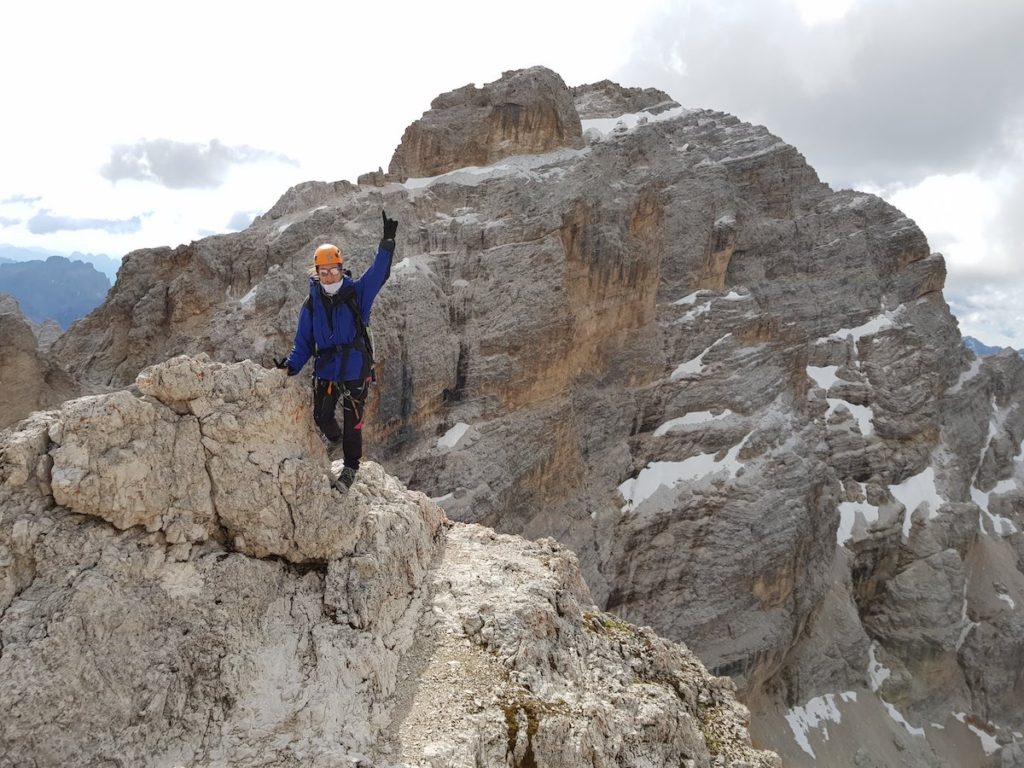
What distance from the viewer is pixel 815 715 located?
172ft

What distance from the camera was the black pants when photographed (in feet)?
32.1

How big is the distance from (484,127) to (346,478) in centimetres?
4471

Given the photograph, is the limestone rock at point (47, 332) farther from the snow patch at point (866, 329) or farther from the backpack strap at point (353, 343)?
the snow patch at point (866, 329)

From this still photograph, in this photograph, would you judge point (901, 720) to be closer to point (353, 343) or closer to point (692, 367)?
point (692, 367)

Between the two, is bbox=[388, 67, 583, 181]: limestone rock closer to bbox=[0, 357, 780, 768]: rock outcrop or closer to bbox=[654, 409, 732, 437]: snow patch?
bbox=[654, 409, 732, 437]: snow patch

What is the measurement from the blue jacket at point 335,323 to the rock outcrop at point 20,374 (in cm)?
2554

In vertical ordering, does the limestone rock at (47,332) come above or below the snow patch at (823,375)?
below

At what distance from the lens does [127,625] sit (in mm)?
6980

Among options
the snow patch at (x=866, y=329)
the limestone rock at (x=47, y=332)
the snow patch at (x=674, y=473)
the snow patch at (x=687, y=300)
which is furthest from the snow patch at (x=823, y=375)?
the limestone rock at (x=47, y=332)

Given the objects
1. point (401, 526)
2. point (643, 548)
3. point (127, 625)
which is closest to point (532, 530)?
point (643, 548)

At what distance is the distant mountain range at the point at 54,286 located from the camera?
155500 mm

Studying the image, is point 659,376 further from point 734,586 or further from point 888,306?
point 888,306

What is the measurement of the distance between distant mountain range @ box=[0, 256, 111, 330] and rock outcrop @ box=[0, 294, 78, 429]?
144m

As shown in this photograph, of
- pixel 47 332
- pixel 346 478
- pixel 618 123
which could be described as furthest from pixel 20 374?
pixel 618 123
